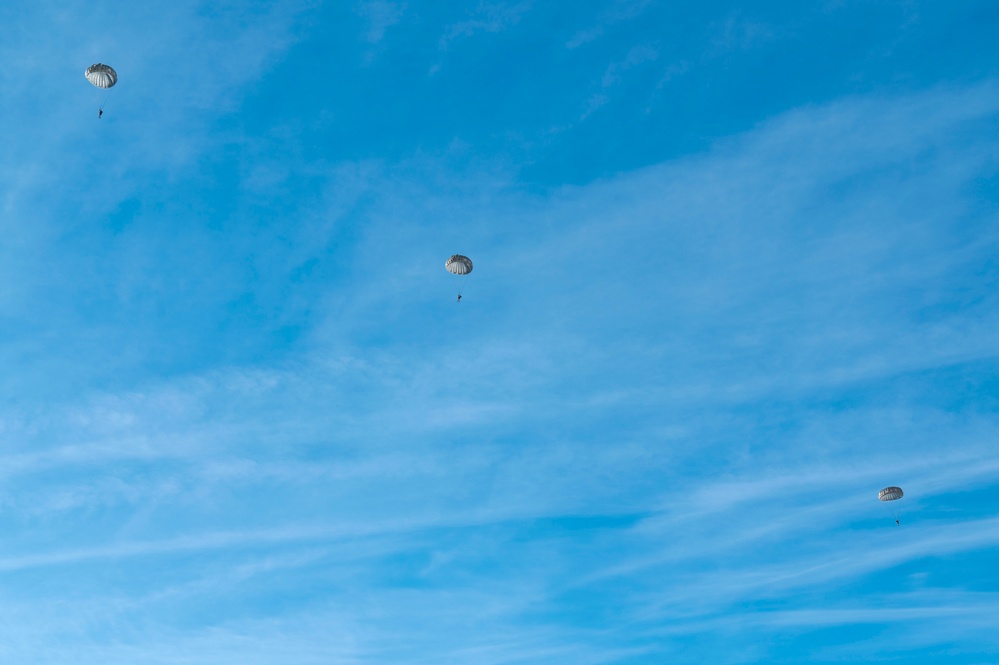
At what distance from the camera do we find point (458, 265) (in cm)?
12912

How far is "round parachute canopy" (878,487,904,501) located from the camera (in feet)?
500

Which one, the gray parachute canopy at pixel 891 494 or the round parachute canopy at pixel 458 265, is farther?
the gray parachute canopy at pixel 891 494

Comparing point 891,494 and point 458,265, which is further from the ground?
point 458,265

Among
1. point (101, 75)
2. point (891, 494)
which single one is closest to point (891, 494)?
point (891, 494)

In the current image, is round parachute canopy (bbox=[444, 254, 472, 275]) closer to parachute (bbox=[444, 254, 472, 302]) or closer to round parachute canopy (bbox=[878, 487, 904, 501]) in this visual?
parachute (bbox=[444, 254, 472, 302])

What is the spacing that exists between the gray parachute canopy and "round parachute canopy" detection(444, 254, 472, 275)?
75887mm

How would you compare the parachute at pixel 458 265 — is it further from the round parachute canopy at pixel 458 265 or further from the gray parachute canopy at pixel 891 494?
the gray parachute canopy at pixel 891 494

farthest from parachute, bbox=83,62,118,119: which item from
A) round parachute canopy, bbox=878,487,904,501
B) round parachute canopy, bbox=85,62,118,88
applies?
round parachute canopy, bbox=878,487,904,501

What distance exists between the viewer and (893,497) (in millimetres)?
152250

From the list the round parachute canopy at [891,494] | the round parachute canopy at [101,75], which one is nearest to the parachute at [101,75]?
the round parachute canopy at [101,75]

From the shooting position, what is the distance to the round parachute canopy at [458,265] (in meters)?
129

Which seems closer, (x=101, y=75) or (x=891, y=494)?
(x=101, y=75)

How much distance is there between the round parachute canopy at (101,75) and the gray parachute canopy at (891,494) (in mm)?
125612

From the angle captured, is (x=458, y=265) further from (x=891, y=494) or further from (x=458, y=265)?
(x=891, y=494)
